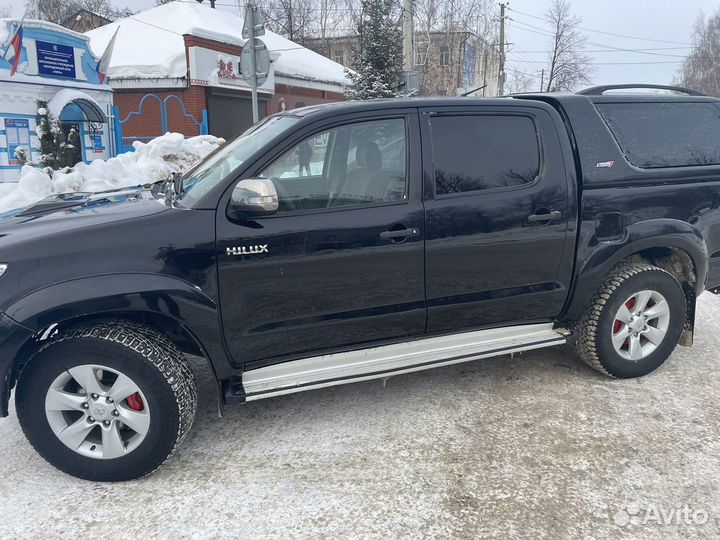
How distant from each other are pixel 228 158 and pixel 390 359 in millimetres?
1528

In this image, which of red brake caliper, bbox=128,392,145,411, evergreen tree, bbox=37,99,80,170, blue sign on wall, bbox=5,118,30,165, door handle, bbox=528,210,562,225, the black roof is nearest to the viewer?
red brake caliper, bbox=128,392,145,411

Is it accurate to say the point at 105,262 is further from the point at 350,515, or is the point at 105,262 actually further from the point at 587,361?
the point at 587,361

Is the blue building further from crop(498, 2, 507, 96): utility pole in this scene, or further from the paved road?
crop(498, 2, 507, 96): utility pole

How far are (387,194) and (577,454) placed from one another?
176 cm

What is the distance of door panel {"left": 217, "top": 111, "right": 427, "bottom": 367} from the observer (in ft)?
9.87

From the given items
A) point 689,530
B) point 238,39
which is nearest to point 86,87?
point 238,39

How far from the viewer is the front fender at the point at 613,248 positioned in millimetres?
3740

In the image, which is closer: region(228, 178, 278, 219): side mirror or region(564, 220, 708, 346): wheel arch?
region(228, 178, 278, 219): side mirror

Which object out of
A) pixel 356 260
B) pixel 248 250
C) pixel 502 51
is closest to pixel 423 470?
pixel 356 260

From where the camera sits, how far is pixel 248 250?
9.74 feet

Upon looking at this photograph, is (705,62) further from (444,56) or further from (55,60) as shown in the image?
(55,60)

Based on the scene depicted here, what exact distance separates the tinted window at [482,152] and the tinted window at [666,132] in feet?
2.36

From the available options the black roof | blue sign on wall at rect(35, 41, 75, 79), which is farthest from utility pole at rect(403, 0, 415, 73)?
the black roof

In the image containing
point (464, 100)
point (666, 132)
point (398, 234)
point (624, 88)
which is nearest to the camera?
point (398, 234)
